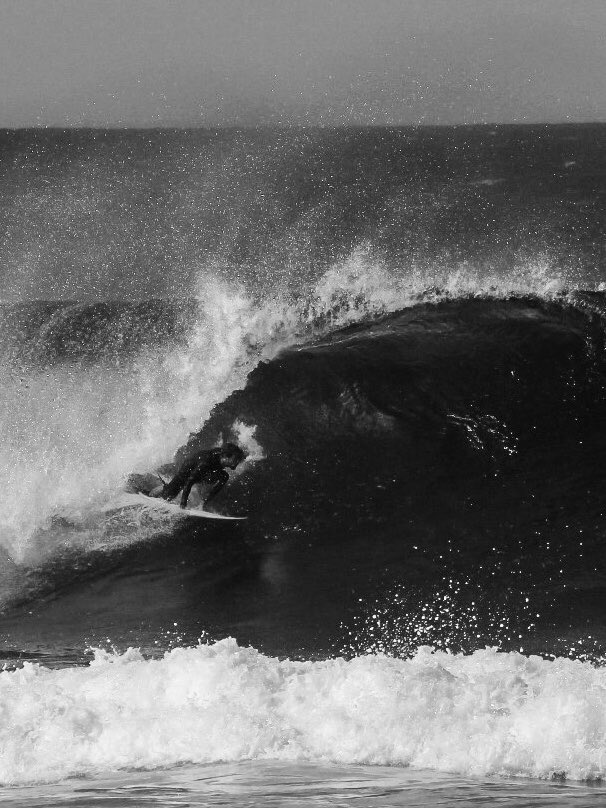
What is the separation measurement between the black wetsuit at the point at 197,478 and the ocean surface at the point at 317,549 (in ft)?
0.63

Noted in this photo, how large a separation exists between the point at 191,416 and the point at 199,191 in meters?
26.5

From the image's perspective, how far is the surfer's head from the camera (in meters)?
9.80

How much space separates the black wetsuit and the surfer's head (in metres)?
0.07

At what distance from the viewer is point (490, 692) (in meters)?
6.46

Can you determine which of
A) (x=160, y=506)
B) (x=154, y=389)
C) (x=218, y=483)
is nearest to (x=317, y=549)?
(x=218, y=483)

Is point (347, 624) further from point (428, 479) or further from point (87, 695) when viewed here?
point (87, 695)

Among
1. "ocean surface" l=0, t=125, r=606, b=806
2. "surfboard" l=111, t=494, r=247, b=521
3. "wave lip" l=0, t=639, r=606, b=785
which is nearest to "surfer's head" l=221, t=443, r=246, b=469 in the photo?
"ocean surface" l=0, t=125, r=606, b=806

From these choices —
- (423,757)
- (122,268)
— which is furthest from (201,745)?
(122,268)

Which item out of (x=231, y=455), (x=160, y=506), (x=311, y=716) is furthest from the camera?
(x=231, y=455)

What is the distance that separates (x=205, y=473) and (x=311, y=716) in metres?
3.60

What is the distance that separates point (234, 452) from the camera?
9.91 metres

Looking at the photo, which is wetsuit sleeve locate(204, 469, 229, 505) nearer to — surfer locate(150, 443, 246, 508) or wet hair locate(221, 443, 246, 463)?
surfer locate(150, 443, 246, 508)

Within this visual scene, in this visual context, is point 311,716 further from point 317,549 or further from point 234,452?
point 234,452

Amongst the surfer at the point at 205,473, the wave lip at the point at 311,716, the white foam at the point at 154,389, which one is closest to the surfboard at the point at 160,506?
the surfer at the point at 205,473
